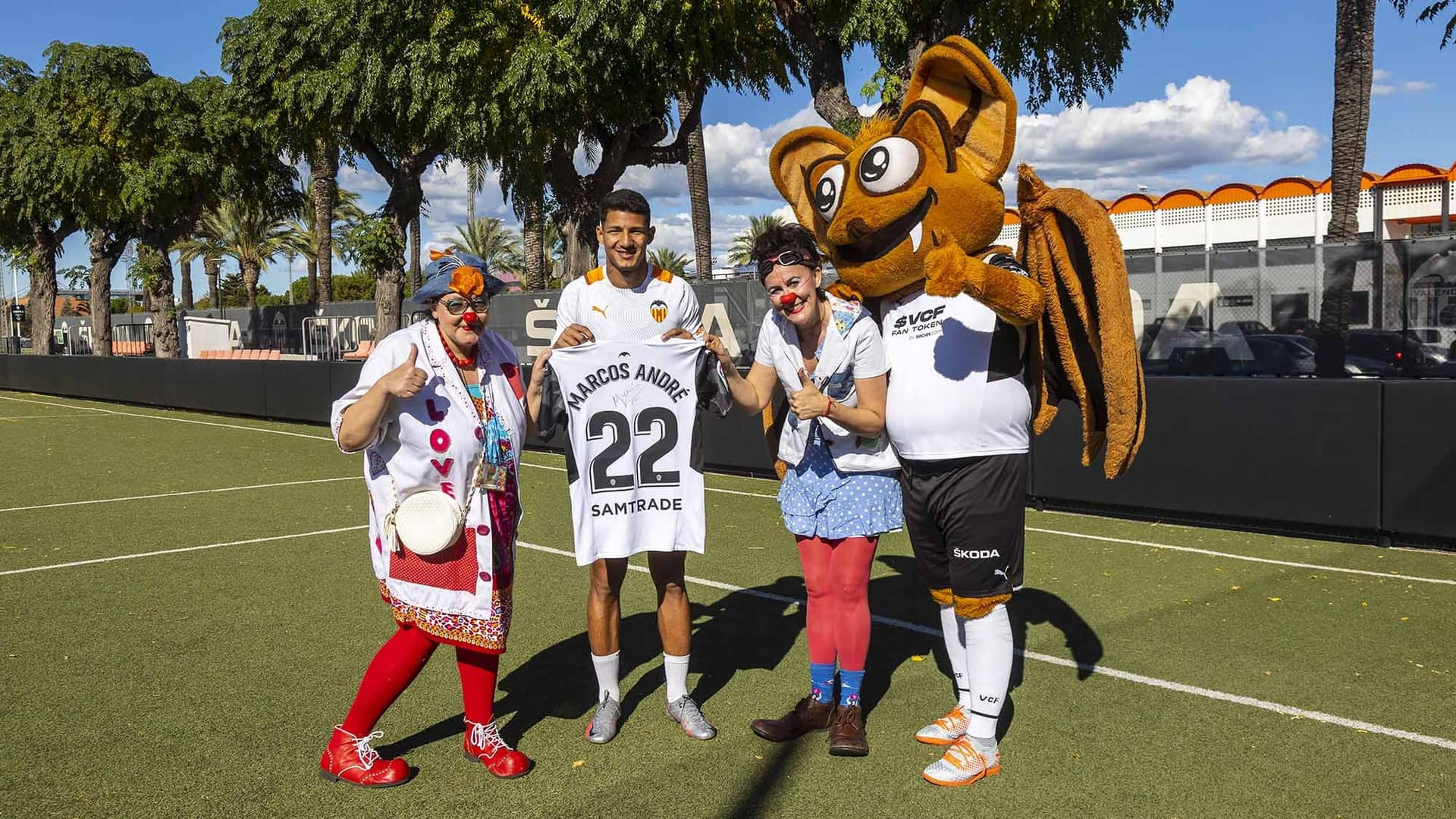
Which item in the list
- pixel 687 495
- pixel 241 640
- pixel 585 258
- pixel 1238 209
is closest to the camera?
pixel 687 495

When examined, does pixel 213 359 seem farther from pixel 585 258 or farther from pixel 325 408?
pixel 585 258

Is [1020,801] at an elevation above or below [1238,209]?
below

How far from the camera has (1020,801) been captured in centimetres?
393

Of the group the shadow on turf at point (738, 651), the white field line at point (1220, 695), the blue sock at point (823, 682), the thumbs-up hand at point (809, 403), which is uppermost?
the thumbs-up hand at point (809, 403)

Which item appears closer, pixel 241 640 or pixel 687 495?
pixel 687 495

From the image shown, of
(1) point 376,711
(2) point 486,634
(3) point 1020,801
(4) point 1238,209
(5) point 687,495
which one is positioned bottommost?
(3) point 1020,801

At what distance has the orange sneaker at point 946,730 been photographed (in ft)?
14.6

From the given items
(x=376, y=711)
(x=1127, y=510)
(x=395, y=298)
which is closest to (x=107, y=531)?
(x=376, y=711)

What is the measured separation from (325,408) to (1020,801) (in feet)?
57.5

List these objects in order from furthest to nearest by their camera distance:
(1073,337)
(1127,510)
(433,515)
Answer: (1127,510) → (1073,337) → (433,515)

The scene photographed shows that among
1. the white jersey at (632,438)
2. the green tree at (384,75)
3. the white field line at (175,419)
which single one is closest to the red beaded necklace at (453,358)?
the white jersey at (632,438)

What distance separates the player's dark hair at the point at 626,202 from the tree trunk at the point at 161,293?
31499mm

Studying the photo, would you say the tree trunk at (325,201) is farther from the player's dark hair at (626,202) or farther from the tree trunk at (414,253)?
the player's dark hair at (626,202)

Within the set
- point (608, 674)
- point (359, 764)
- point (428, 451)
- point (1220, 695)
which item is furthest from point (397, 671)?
point (1220, 695)
